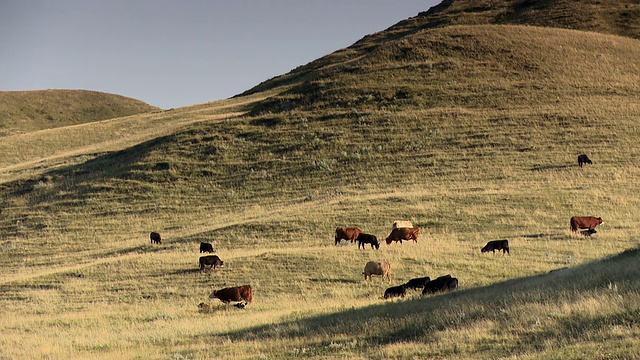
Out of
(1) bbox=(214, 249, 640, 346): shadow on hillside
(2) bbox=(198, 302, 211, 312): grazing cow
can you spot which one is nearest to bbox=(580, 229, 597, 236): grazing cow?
(1) bbox=(214, 249, 640, 346): shadow on hillside

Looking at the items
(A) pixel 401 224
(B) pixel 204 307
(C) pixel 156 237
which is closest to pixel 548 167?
(A) pixel 401 224

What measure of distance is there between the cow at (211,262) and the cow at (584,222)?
1714 centimetres

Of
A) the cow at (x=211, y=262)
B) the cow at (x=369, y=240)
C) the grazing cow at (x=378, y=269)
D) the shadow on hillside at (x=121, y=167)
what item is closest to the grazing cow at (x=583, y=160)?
the cow at (x=369, y=240)

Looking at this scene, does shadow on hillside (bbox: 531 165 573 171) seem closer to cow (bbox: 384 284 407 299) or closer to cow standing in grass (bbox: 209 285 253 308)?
cow (bbox: 384 284 407 299)

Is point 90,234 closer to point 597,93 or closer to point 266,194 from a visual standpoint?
point 266,194

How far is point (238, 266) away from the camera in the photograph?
1129 inches

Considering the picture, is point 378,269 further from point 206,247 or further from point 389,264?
point 206,247

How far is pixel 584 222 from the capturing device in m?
32.7

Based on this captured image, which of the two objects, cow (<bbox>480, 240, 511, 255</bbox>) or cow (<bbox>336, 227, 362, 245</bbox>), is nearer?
cow (<bbox>480, 240, 511, 255</bbox>)

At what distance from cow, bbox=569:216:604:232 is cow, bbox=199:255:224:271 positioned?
1714cm

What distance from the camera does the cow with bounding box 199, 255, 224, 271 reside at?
94.0ft

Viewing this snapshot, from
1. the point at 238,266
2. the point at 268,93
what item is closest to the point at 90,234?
the point at 238,266

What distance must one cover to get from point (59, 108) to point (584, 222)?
167218 mm

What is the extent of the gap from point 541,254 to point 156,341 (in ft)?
56.3
